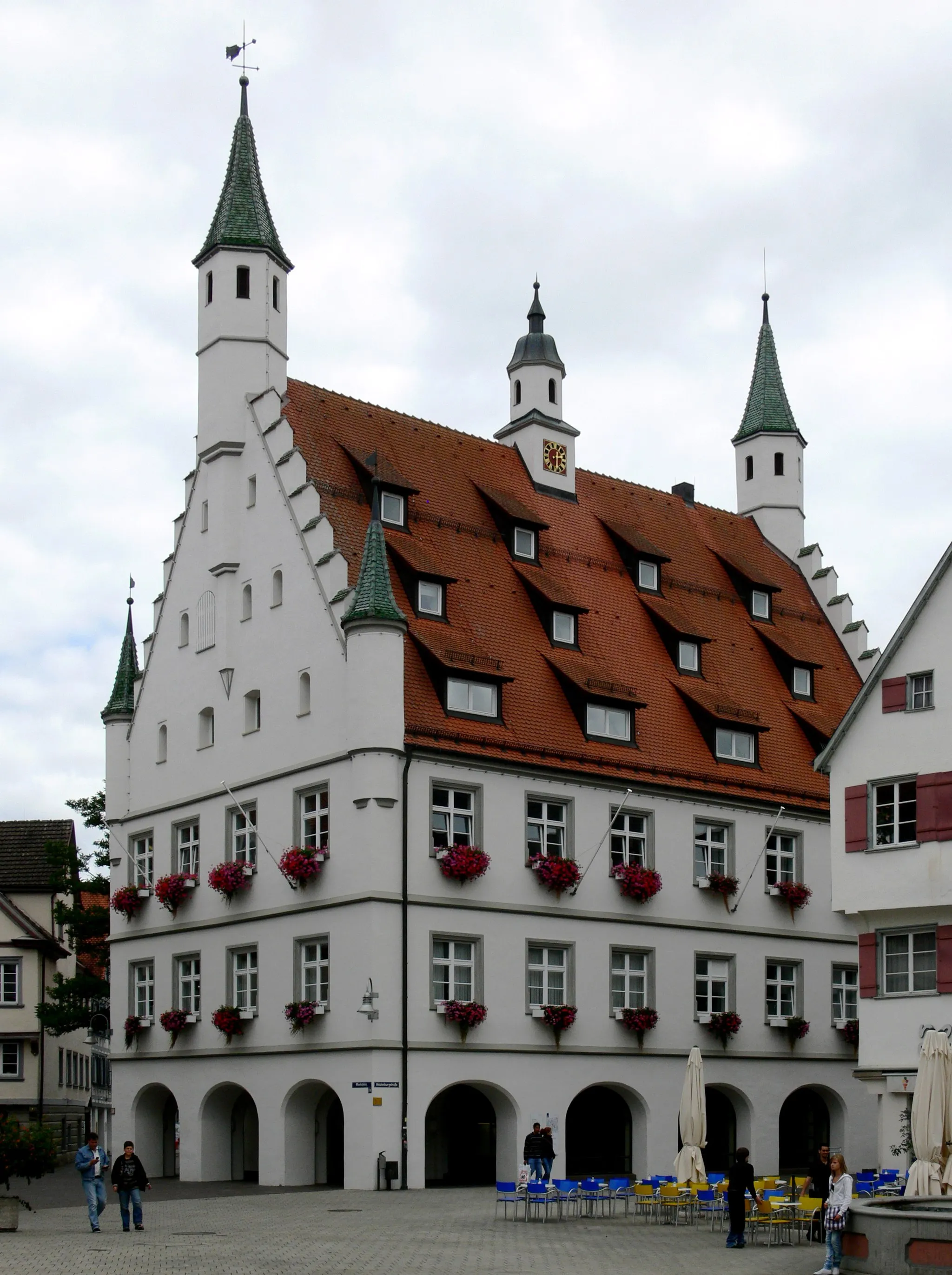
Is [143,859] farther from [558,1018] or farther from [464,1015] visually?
[558,1018]

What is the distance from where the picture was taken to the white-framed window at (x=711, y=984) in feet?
140

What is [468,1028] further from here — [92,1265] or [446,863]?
[92,1265]

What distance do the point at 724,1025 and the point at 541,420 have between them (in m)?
16.9

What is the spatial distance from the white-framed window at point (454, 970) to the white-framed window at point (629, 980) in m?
4.05

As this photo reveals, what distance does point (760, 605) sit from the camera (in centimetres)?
5122

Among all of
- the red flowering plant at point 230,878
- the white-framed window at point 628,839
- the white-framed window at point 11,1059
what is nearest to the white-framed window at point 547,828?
the white-framed window at point 628,839

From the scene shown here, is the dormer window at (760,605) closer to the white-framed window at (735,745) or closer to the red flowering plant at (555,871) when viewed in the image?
the white-framed window at (735,745)

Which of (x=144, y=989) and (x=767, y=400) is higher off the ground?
(x=767, y=400)

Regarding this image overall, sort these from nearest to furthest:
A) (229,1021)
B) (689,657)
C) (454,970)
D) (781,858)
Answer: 1. (454,970)
2. (229,1021)
3. (781,858)
4. (689,657)

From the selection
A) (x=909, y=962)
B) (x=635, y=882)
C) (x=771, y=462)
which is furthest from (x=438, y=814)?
(x=771, y=462)

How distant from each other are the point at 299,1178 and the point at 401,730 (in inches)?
381

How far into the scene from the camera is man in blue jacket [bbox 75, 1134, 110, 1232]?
2812 cm

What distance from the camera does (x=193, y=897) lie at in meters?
43.1

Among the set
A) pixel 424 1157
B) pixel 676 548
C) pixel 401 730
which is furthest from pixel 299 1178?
pixel 676 548
